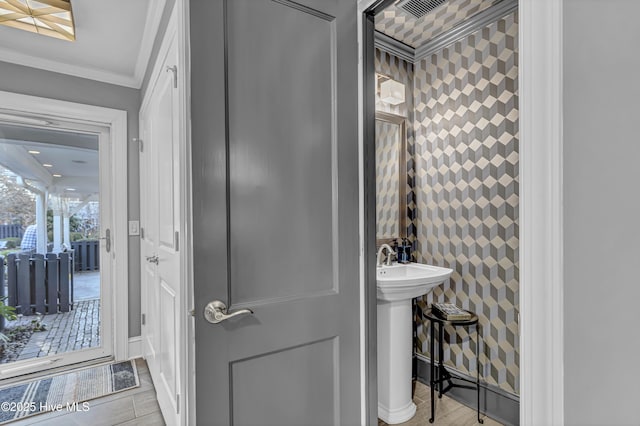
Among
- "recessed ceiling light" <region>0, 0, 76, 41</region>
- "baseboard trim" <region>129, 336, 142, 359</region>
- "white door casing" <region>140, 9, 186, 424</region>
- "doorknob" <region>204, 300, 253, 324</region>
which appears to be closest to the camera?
"doorknob" <region>204, 300, 253, 324</region>

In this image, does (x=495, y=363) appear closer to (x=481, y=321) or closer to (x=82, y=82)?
(x=481, y=321)

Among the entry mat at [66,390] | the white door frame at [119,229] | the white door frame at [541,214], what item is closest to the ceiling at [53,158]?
the white door frame at [119,229]

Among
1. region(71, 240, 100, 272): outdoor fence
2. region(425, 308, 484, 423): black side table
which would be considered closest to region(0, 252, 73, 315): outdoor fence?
region(71, 240, 100, 272): outdoor fence

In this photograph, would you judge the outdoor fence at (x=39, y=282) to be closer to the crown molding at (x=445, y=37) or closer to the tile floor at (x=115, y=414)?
the tile floor at (x=115, y=414)

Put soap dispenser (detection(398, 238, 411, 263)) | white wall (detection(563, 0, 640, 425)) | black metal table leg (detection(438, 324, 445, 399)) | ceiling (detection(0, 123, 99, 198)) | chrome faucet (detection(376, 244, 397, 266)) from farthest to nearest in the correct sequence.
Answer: ceiling (detection(0, 123, 99, 198)) < soap dispenser (detection(398, 238, 411, 263)) < chrome faucet (detection(376, 244, 397, 266)) < black metal table leg (detection(438, 324, 445, 399)) < white wall (detection(563, 0, 640, 425))

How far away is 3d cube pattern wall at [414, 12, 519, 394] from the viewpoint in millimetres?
1958

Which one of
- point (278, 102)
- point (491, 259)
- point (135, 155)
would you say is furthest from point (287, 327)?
point (135, 155)

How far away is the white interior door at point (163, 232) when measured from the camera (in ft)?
5.10

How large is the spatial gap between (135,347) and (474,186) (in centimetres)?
307

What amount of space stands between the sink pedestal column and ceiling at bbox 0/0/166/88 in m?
2.18

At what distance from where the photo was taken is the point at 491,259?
2.06 m

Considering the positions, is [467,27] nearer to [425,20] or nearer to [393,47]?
[425,20]

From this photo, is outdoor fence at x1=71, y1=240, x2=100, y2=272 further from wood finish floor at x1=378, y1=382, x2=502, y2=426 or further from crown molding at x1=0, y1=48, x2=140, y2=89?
wood finish floor at x1=378, y1=382, x2=502, y2=426

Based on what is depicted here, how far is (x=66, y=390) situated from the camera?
231cm
